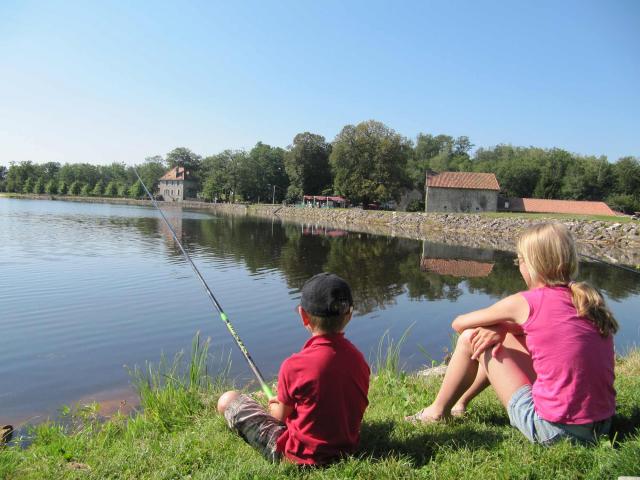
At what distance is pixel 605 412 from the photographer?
7.87 feet

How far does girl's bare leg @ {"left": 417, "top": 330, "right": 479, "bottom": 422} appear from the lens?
278 centimetres

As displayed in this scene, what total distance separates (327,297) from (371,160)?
58.3m

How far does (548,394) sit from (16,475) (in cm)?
325

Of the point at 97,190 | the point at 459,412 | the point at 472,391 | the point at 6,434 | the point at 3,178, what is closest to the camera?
the point at 472,391

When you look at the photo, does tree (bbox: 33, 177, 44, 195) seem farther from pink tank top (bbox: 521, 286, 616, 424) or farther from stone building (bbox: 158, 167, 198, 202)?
pink tank top (bbox: 521, 286, 616, 424)

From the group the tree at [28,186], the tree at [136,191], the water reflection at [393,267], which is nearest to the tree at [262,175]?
the tree at [136,191]

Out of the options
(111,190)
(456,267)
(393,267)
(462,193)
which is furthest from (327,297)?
(111,190)

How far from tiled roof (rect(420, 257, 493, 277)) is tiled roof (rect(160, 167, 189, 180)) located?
8836 cm

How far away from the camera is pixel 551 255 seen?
2.46 meters

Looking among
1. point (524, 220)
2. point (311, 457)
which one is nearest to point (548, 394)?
point (311, 457)

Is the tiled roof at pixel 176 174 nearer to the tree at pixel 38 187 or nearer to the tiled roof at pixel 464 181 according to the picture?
the tree at pixel 38 187

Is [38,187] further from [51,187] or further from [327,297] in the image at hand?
[327,297]

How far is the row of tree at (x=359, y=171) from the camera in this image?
5941 cm

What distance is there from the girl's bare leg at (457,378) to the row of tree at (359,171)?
5580cm
